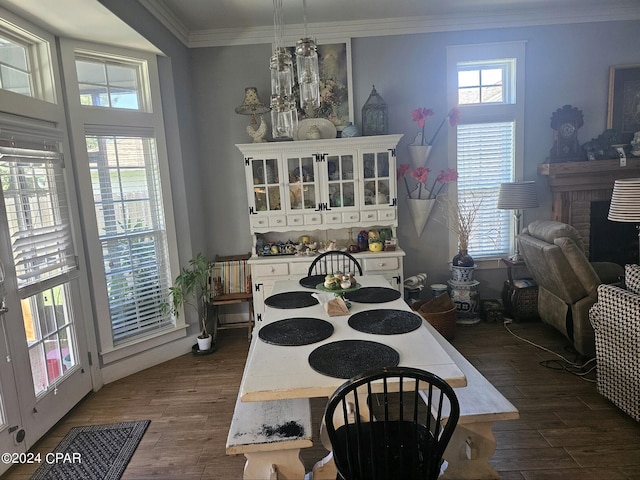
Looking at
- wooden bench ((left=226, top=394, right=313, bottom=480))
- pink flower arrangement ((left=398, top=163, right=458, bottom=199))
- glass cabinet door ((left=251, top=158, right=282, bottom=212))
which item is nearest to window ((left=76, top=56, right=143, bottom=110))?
glass cabinet door ((left=251, top=158, right=282, bottom=212))

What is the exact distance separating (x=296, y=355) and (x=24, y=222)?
1.89 metres

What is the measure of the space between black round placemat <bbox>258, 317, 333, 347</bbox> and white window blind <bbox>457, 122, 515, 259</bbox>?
2640mm

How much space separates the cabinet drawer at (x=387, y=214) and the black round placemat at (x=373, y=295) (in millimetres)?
1257

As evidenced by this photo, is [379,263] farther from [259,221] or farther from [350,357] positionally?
[350,357]

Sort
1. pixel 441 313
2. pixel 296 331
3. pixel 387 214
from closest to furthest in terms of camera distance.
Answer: pixel 296 331
pixel 441 313
pixel 387 214

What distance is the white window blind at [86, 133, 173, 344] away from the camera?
317 centimetres

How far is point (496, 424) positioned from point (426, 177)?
2353 mm

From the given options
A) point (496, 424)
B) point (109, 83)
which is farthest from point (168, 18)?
point (496, 424)

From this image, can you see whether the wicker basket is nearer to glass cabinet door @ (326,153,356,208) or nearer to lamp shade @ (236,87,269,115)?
glass cabinet door @ (326,153,356,208)

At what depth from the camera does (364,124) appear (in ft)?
13.0

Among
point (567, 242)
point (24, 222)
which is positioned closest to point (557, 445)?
point (567, 242)

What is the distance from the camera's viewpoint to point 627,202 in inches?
109

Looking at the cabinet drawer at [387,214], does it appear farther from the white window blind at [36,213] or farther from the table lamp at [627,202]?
the white window blind at [36,213]

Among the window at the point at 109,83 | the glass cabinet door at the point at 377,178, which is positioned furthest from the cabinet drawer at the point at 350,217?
the window at the point at 109,83
